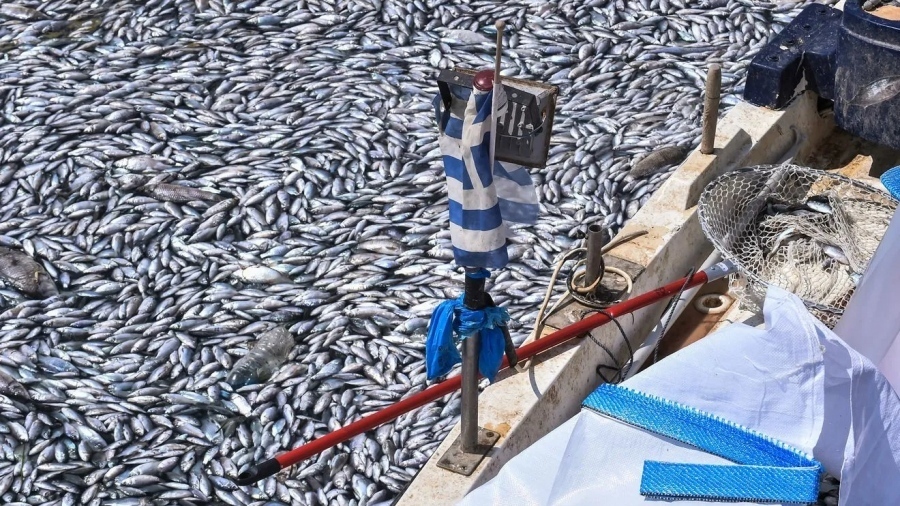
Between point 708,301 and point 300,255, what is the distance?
2307mm

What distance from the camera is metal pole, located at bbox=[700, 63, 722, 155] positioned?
523cm

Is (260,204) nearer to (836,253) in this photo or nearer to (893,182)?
(836,253)

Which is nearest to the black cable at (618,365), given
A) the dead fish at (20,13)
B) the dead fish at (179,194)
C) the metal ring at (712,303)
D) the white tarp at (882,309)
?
the metal ring at (712,303)

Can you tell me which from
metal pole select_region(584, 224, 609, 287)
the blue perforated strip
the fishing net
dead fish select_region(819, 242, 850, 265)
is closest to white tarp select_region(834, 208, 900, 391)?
the blue perforated strip

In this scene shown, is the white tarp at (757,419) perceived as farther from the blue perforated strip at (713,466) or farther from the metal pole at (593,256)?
the metal pole at (593,256)

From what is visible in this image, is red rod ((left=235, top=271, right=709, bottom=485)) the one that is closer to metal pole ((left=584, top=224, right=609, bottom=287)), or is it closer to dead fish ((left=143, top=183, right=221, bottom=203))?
metal pole ((left=584, top=224, right=609, bottom=287))

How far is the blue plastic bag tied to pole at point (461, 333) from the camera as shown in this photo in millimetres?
3416

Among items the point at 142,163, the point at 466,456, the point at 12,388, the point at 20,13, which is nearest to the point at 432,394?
the point at 466,456

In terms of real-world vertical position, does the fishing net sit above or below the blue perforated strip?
below

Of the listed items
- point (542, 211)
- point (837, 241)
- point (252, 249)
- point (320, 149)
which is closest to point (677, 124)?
point (542, 211)

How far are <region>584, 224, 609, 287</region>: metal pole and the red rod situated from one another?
0.16 metres

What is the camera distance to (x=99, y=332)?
536 cm

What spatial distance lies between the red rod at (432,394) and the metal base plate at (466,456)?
0.30 metres

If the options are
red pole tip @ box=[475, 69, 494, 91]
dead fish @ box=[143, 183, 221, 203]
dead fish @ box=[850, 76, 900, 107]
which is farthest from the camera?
dead fish @ box=[143, 183, 221, 203]
